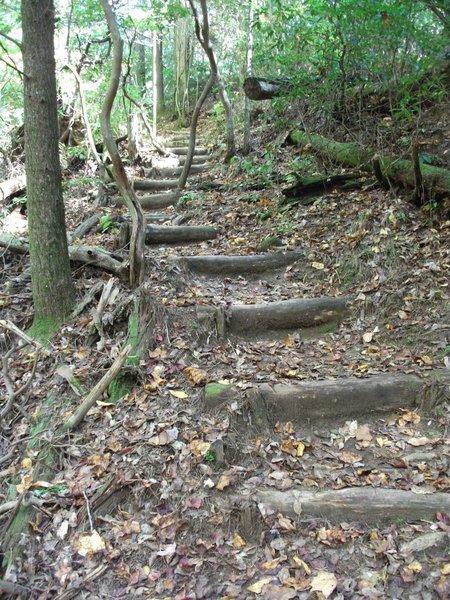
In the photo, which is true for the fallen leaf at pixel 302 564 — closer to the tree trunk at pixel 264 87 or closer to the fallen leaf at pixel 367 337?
the fallen leaf at pixel 367 337

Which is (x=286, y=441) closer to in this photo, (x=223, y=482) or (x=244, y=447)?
(x=244, y=447)

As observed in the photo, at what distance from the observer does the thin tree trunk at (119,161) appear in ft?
17.0

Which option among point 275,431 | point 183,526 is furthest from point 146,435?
point 275,431

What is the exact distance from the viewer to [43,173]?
4758 mm

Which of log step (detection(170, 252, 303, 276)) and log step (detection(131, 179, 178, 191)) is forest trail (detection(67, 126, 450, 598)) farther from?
log step (detection(131, 179, 178, 191))

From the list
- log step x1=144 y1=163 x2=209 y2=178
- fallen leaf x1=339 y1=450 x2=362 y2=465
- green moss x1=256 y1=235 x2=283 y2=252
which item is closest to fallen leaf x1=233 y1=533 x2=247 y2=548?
fallen leaf x1=339 y1=450 x2=362 y2=465

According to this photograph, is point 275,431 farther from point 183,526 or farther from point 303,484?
point 183,526

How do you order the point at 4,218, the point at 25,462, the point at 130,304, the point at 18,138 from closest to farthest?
the point at 25,462, the point at 130,304, the point at 4,218, the point at 18,138

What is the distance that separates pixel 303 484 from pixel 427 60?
528 cm

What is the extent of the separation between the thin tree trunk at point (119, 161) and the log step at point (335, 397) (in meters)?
1.99

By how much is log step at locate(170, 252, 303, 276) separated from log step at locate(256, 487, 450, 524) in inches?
131

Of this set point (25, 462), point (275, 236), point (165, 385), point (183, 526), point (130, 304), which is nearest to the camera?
point (183, 526)

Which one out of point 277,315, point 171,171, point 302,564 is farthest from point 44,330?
point 171,171

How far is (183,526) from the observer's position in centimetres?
312
